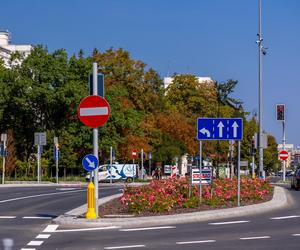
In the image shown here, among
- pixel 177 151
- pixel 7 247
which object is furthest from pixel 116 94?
pixel 7 247

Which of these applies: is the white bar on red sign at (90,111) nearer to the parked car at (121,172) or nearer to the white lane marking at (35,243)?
the white lane marking at (35,243)

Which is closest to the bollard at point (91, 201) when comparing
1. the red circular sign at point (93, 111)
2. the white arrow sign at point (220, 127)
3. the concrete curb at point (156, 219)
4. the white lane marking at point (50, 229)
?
the concrete curb at point (156, 219)

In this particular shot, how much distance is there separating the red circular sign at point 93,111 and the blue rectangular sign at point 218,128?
507 cm

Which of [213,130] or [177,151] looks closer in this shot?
[213,130]

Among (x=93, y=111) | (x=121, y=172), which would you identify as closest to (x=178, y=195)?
(x=93, y=111)

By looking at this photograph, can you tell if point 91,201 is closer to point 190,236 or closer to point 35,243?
point 190,236

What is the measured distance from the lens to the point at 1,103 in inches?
2527

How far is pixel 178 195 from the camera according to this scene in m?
23.0

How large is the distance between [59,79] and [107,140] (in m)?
7.02

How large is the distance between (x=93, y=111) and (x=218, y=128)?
560 cm

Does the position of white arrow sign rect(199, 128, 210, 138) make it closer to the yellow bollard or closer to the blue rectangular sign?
the blue rectangular sign

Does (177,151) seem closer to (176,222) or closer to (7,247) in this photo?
(176,222)

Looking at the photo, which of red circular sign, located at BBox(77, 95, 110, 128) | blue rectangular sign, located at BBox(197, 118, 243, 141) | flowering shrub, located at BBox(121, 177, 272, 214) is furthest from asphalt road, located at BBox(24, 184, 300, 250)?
blue rectangular sign, located at BBox(197, 118, 243, 141)

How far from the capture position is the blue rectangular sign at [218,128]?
22719 millimetres
